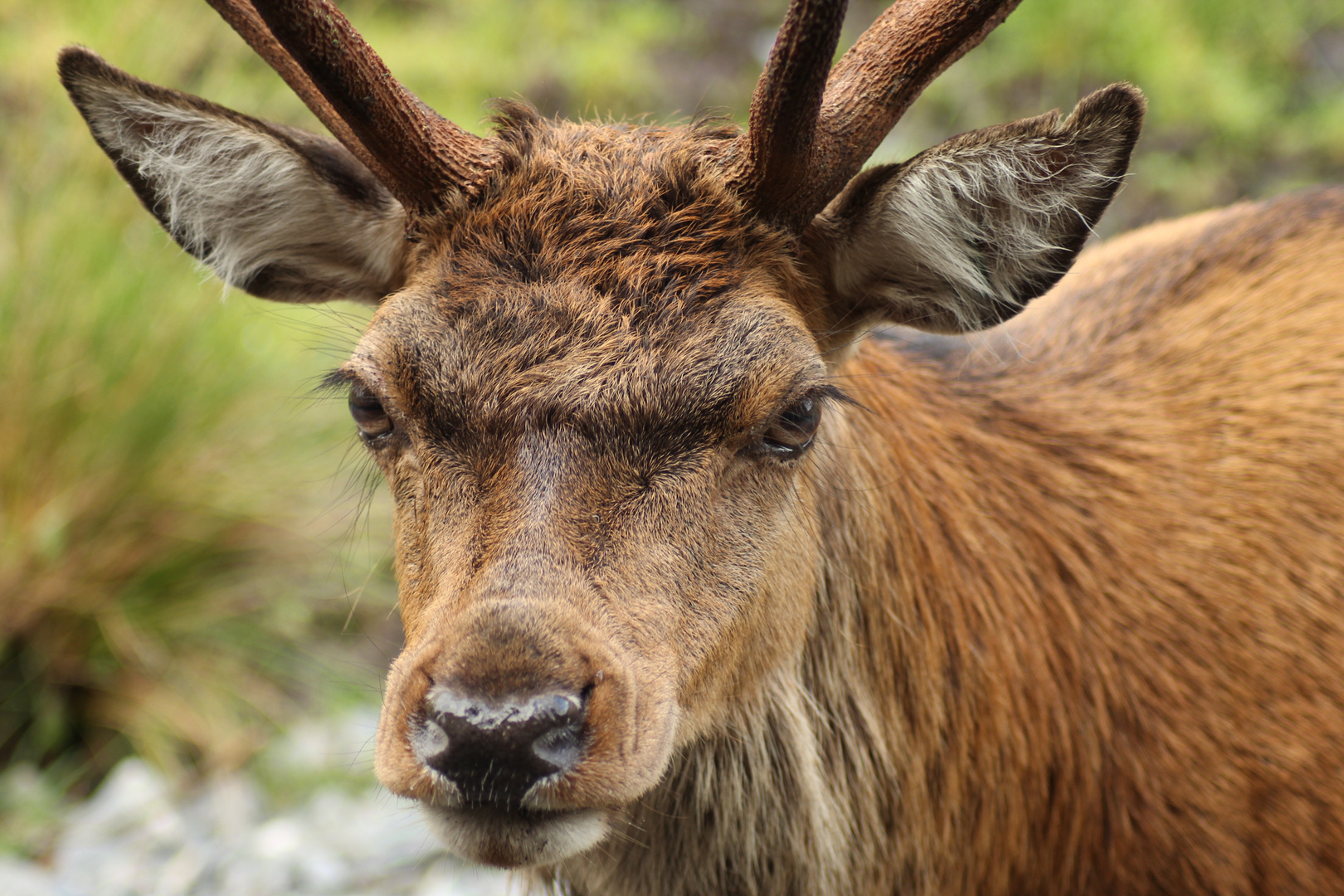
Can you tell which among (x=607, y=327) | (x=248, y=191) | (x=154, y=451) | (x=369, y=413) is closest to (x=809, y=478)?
(x=607, y=327)

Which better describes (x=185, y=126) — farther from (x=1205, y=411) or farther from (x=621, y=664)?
(x=1205, y=411)

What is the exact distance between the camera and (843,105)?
2.99m

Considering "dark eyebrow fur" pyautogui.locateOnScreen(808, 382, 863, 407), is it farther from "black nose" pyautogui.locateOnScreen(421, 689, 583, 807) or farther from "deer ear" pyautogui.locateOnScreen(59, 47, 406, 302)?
"deer ear" pyautogui.locateOnScreen(59, 47, 406, 302)

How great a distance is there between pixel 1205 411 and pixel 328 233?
282 centimetres

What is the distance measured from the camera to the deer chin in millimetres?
2469

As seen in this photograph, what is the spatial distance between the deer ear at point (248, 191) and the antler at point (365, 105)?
0.53ft

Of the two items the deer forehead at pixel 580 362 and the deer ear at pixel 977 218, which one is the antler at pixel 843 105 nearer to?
the deer ear at pixel 977 218

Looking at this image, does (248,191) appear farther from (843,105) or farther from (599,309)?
(843,105)

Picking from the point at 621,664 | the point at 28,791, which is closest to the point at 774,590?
the point at 621,664

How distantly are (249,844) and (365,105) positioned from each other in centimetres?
408

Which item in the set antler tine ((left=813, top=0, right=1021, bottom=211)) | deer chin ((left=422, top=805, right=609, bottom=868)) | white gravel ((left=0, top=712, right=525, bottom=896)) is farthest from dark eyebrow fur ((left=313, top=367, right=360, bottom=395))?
white gravel ((left=0, top=712, right=525, bottom=896))

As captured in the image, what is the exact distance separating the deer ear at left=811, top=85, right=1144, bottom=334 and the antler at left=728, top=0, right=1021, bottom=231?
13 cm

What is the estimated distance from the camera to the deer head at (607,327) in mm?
A: 2473

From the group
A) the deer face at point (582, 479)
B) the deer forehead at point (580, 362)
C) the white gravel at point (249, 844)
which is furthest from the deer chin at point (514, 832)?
the white gravel at point (249, 844)
